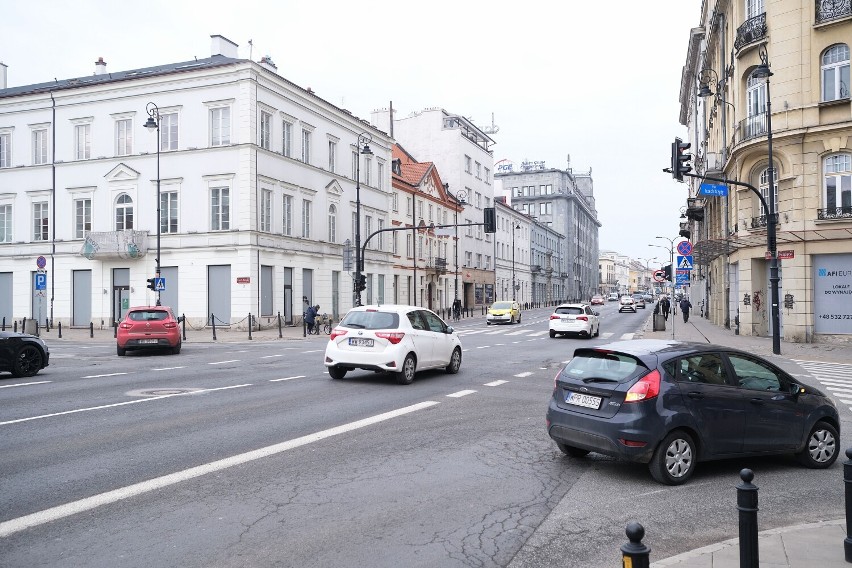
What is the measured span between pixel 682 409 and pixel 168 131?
3749 cm

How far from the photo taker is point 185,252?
37.7 metres

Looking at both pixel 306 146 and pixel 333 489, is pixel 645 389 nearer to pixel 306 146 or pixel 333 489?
pixel 333 489

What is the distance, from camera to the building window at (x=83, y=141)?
40438 mm

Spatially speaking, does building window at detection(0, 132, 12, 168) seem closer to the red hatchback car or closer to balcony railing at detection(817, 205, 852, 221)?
the red hatchback car

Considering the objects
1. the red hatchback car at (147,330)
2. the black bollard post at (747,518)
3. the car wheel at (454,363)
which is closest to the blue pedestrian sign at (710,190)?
the car wheel at (454,363)

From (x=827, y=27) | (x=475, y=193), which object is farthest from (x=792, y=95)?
(x=475, y=193)

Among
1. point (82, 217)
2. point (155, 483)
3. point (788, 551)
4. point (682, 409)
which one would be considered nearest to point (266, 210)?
point (82, 217)

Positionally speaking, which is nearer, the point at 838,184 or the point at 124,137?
the point at 838,184

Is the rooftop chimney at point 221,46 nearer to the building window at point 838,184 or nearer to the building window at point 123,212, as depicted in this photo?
the building window at point 123,212

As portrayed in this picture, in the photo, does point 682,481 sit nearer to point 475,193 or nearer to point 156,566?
point 156,566

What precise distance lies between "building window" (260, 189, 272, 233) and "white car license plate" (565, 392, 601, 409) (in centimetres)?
3255

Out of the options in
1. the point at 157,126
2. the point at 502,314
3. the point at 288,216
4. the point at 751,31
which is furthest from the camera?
the point at 502,314

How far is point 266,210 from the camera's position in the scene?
38531mm

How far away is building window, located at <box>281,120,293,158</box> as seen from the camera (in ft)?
133
